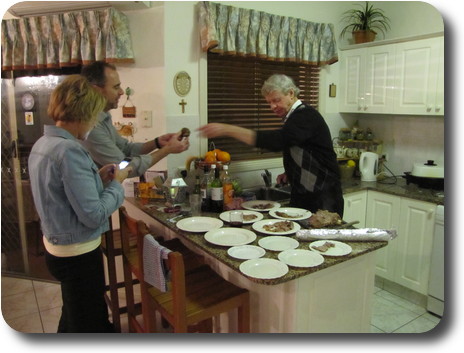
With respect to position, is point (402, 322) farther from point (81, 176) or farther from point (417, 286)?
point (81, 176)

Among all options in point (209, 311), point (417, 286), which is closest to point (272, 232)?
point (209, 311)

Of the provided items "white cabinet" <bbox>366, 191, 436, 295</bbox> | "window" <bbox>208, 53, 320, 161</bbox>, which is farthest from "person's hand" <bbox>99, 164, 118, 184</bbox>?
"white cabinet" <bbox>366, 191, 436, 295</bbox>

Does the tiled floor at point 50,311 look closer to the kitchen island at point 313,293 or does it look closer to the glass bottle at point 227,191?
the kitchen island at point 313,293

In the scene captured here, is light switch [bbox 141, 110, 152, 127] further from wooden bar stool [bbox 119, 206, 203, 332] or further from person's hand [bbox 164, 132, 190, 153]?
wooden bar stool [bbox 119, 206, 203, 332]

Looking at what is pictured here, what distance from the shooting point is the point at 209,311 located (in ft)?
4.66

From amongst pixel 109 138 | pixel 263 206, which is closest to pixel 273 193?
pixel 263 206

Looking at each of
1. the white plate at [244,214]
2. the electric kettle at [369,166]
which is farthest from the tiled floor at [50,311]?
the white plate at [244,214]

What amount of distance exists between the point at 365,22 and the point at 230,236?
2.15 m

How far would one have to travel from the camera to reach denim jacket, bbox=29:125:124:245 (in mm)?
1316

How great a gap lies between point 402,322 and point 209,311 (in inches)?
56.7

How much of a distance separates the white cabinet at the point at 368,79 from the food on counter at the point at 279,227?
1.55 m

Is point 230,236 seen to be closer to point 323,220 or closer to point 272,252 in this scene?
point 272,252

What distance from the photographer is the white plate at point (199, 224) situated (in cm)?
168

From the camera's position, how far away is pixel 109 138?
196 centimetres
